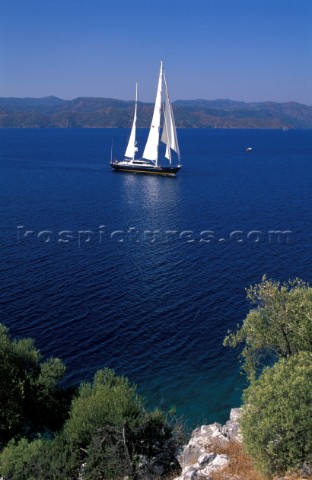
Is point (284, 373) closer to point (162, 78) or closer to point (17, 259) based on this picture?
point (17, 259)

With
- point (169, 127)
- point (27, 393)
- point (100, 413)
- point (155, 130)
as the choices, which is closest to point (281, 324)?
point (100, 413)

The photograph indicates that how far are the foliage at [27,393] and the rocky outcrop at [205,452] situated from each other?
950 centimetres

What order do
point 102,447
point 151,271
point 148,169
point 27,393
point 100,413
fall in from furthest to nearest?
point 148,169
point 151,271
point 27,393
point 100,413
point 102,447

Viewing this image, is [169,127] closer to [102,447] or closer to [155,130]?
[155,130]

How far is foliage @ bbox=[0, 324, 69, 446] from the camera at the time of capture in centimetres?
2969

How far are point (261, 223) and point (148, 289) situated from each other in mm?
39193

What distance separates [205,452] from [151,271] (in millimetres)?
41141

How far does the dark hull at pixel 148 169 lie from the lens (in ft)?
465

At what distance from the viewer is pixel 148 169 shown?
481ft

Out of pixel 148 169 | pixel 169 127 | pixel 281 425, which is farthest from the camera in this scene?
pixel 148 169

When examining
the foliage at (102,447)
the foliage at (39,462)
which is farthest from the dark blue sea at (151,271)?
the foliage at (39,462)

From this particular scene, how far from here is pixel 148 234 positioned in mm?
83938

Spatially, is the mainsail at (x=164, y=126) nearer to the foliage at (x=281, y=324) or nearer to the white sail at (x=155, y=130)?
the white sail at (x=155, y=130)

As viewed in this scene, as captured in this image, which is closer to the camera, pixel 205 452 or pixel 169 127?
pixel 205 452
